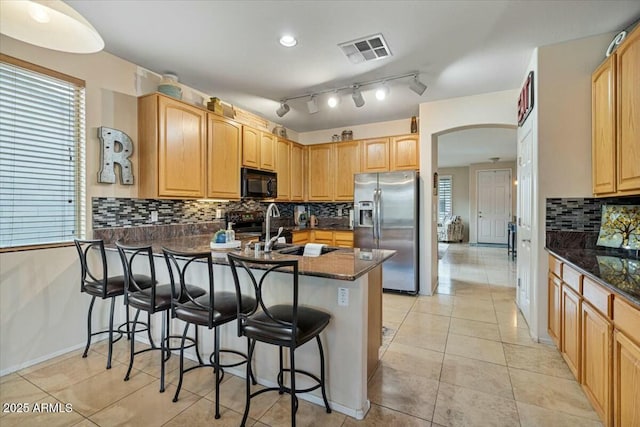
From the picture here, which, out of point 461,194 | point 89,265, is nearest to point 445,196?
point 461,194

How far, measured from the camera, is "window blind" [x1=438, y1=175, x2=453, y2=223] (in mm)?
10375

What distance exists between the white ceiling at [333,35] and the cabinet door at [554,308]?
2.06 m

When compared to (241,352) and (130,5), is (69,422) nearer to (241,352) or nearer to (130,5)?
(241,352)

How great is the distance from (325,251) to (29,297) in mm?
2356

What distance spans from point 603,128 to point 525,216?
1132 mm

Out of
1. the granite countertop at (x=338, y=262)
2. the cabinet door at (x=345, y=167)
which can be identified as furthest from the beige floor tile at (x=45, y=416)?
the cabinet door at (x=345, y=167)

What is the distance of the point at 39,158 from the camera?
244 centimetres

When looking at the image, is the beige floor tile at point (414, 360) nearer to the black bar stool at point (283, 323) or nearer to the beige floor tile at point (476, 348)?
the beige floor tile at point (476, 348)

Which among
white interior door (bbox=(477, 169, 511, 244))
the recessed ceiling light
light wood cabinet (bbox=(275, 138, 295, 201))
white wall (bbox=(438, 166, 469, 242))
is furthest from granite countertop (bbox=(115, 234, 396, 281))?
white wall (bbox=(438, 166, 469, 242))

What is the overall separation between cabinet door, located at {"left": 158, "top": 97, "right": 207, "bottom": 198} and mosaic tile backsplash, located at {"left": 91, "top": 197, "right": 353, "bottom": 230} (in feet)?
1.19

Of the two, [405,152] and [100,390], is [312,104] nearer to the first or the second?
[405,152]

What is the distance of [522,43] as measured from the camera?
8.63 ft

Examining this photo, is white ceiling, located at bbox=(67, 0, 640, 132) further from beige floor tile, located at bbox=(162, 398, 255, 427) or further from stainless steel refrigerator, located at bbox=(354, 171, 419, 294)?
beige floor tile, located at bbox=(162, 398, 255, 427)

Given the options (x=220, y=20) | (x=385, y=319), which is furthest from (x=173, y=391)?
(x=220, y=20)
